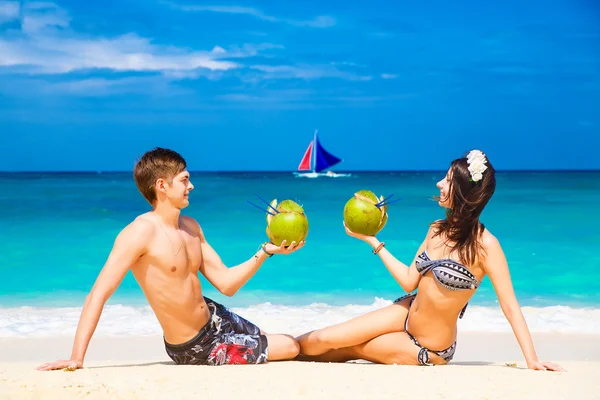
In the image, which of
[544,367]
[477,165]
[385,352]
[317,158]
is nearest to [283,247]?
[385,352]

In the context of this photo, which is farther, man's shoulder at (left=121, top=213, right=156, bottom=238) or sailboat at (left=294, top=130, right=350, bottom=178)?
sailboat at (left=294, top=130, right=350, bottom=178)

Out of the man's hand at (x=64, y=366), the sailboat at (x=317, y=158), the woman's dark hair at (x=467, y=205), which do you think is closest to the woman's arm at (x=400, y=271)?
the woman's dark hair at (x=467, y=205)

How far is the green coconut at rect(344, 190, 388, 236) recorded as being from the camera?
15.4 feet

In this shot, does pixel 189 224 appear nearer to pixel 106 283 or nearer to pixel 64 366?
pixel 106 283

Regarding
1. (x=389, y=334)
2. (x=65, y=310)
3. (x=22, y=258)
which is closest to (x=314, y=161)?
(x=22, y=258)

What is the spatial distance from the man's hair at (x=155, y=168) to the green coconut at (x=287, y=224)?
66 cm

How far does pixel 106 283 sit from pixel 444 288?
208 centimetres

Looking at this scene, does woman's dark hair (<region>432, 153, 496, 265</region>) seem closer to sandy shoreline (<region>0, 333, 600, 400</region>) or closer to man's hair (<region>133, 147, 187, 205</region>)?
sandy shoreline (<region>0, 333, 600, 400</region>)

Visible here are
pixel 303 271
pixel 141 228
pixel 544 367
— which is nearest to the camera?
pixel 141 228

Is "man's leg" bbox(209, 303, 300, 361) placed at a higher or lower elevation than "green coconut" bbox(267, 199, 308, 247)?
lower

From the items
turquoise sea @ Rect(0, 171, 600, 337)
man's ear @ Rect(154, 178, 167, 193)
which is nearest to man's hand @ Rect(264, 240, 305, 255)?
man's ear @ Rect(154, 178, 167, 193)

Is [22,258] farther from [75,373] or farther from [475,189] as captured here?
[475,189]

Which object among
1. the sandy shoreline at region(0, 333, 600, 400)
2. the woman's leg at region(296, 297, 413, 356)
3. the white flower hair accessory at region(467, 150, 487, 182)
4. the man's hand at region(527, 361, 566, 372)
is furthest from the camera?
the woman's leg at region(296, 297, 413, 356)

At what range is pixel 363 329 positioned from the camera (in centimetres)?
492
